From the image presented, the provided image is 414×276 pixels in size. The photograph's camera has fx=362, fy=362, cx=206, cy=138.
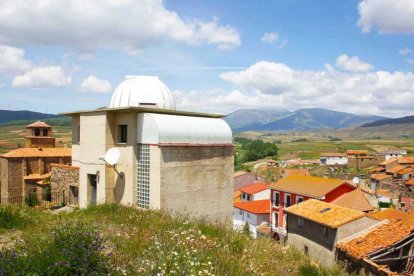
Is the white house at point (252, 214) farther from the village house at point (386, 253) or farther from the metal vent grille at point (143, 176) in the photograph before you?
the metal vent grille at point (143, 176)

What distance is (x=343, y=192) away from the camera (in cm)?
3784

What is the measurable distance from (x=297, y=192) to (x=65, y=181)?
83.1 feet

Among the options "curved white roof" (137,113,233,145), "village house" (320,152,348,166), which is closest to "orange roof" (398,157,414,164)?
"village house" (320,152,348,166)

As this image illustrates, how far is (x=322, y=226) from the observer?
2642cm

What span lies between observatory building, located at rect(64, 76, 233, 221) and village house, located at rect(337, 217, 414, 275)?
838 centimetres

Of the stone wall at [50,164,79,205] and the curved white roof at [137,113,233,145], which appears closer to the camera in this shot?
the curved white roof at [137,113,233,145]

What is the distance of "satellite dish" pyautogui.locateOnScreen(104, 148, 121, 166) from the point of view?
665 inches

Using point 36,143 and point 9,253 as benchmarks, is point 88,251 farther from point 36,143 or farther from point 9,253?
Result: point 36,143

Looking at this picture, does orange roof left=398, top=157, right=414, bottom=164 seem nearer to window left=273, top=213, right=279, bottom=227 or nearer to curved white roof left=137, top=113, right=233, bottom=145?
window left=273, top=213, right=279, bottom=227

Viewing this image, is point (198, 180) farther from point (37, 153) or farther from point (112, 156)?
point (37, 153)

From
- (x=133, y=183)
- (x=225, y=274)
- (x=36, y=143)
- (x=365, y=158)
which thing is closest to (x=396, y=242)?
(x=133, y=183)

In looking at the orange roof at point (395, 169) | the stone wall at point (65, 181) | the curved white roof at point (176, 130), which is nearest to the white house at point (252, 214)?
the stone wall at point (65, 181)

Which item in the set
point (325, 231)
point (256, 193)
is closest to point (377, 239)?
point (325, 231)

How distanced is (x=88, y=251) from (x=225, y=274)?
229 cm
